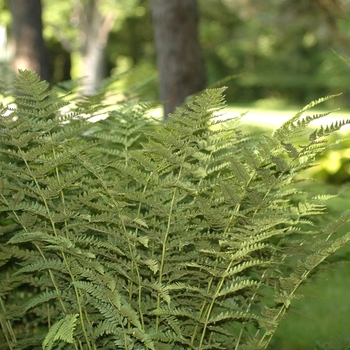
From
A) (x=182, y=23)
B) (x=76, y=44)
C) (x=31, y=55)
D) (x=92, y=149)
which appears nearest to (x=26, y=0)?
(x=31, y=55)

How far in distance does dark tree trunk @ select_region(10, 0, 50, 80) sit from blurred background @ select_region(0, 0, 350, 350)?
0.05 ft

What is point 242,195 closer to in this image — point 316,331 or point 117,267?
point 117,267

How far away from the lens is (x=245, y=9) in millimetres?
24344

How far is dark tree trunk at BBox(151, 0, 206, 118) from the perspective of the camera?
603cm

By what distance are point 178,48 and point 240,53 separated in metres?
44.4

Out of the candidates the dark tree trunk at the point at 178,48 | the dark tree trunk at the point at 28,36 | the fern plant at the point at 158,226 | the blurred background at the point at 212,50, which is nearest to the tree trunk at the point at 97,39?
the blurred background at the point at 212,50

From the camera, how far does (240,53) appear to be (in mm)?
49375

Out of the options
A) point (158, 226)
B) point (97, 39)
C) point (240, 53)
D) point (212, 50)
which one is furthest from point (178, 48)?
point (240, 53)

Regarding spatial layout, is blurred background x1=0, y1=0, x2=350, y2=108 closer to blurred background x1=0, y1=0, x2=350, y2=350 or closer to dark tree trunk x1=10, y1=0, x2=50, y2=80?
blurred background x1=0, y1=0, x2=350, y2=350

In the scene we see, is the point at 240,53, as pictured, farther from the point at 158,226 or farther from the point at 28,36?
the point at 158,226

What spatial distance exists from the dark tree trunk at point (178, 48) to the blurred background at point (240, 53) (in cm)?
1

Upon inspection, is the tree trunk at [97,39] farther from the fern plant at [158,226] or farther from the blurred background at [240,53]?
the fern plant at [158,226]

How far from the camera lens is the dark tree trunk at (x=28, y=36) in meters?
9.54

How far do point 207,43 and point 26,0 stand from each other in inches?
1493
